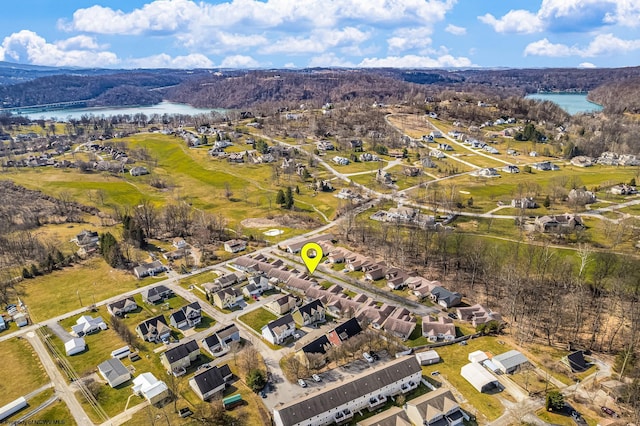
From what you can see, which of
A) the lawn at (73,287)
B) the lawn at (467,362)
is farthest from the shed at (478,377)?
the lawn at (73,287)

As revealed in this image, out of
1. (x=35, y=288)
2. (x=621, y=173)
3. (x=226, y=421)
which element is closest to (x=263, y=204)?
(x=35, y=288)

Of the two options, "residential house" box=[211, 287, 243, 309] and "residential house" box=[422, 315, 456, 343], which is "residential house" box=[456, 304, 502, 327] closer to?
"residential house" box=[422, 315, 456, 343]

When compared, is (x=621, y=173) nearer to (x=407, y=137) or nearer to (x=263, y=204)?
(x=407, y=137)

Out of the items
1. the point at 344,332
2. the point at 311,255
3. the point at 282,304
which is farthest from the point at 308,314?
the point at 311,255

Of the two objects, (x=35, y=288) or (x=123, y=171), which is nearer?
(x=35, y=288)

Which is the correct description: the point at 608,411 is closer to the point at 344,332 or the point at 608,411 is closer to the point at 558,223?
the point at 344,332
